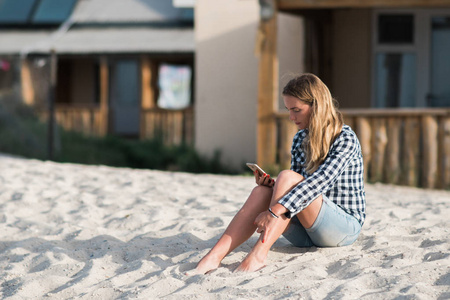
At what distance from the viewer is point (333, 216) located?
4234 mm

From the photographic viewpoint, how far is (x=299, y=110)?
419cm

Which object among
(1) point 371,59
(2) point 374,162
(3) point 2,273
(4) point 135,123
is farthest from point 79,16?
(3) point 2,273

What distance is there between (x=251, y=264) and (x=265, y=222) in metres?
0.30

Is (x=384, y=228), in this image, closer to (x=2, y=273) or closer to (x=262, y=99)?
(x=2, y=273)

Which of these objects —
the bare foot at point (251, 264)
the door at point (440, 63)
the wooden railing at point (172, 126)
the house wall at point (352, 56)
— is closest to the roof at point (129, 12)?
the wooden railing at point (172, 126)

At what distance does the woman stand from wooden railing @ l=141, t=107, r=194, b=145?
11.5 metres

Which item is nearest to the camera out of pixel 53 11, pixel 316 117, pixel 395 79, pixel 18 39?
pixel 316 117

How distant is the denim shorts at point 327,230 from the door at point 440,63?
7.53m

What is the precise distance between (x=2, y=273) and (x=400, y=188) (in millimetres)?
5616

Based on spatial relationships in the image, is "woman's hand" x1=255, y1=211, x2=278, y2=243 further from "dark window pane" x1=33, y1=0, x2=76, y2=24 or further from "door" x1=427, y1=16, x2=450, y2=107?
"dark window pane" x1=33, y1=0, x2=76, y2=24

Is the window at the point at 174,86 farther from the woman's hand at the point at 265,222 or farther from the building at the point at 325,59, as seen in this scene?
the woman's hand at the point at 265,222

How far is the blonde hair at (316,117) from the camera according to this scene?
4.14 meters

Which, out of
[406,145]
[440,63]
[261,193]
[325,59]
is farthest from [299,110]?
[440,63]

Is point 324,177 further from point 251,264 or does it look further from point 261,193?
point 251,264
